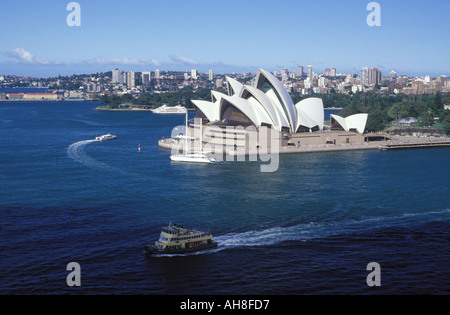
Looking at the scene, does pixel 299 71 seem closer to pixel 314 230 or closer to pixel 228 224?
pixel 228 224

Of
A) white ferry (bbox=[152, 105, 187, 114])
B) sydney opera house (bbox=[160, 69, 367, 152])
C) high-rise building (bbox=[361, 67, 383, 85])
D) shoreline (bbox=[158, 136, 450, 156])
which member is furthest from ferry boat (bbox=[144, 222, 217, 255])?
high-rise building (bbox=[361, 67, 383, 85])

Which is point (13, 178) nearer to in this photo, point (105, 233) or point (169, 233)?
point (105, 233)

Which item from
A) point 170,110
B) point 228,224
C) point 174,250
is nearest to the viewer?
point 174,250

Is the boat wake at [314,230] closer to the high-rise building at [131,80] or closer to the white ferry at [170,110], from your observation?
the white ferry at [170,110]

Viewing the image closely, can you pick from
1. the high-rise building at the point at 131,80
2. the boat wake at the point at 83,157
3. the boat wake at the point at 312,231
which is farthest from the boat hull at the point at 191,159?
the high-rise building at the point at 131,80

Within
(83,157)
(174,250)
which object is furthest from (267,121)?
(174,250)

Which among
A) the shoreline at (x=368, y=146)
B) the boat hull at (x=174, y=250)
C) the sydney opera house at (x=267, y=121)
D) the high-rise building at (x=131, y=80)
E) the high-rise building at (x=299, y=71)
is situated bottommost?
the boat hull at (x=174, y=250)

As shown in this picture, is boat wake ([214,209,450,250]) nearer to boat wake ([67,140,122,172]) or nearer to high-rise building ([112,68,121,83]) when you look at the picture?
boat wake ([67,140,122,172])
